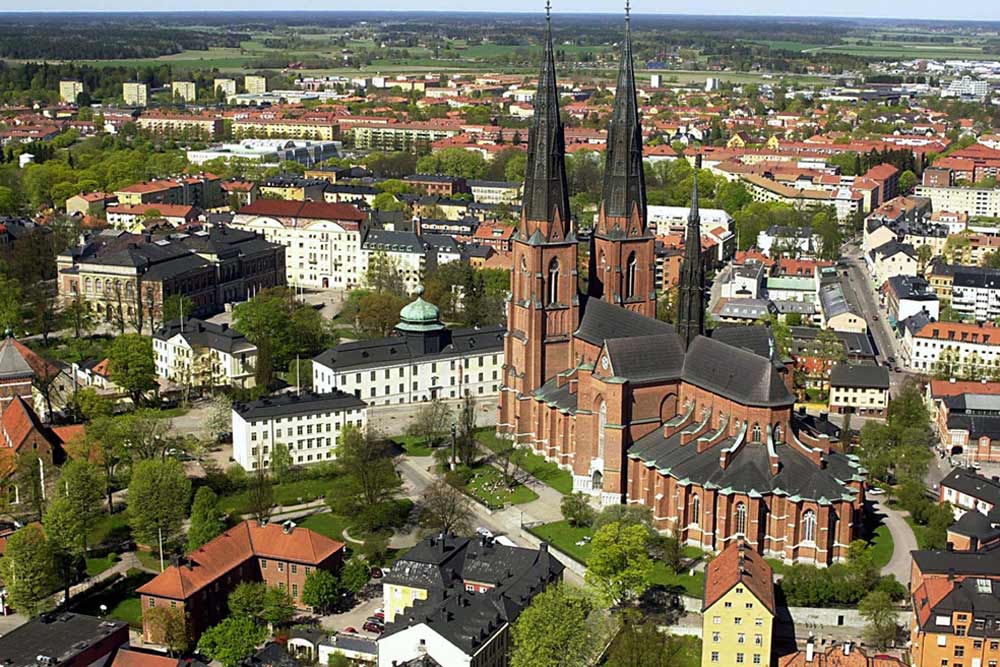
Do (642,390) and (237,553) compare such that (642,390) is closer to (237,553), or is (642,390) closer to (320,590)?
(320,590)

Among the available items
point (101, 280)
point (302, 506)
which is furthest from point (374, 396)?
point (101, 280)

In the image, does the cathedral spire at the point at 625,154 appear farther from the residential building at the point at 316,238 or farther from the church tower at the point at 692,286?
the residential building at the point at 316,238

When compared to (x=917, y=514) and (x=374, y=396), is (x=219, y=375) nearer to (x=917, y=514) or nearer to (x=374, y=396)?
(x=374, y=396)

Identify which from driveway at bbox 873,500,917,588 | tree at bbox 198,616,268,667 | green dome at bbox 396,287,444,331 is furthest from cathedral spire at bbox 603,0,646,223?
tree at bbox 198,616,268,667

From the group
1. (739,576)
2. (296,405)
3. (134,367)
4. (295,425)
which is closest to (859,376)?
(296,405)

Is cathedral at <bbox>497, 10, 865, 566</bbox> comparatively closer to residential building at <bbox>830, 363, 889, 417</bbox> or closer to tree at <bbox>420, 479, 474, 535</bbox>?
tree at <bbox>420, 479, 474, 535</bbox>

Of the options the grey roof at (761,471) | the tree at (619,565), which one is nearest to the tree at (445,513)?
the tree at (619,565)
